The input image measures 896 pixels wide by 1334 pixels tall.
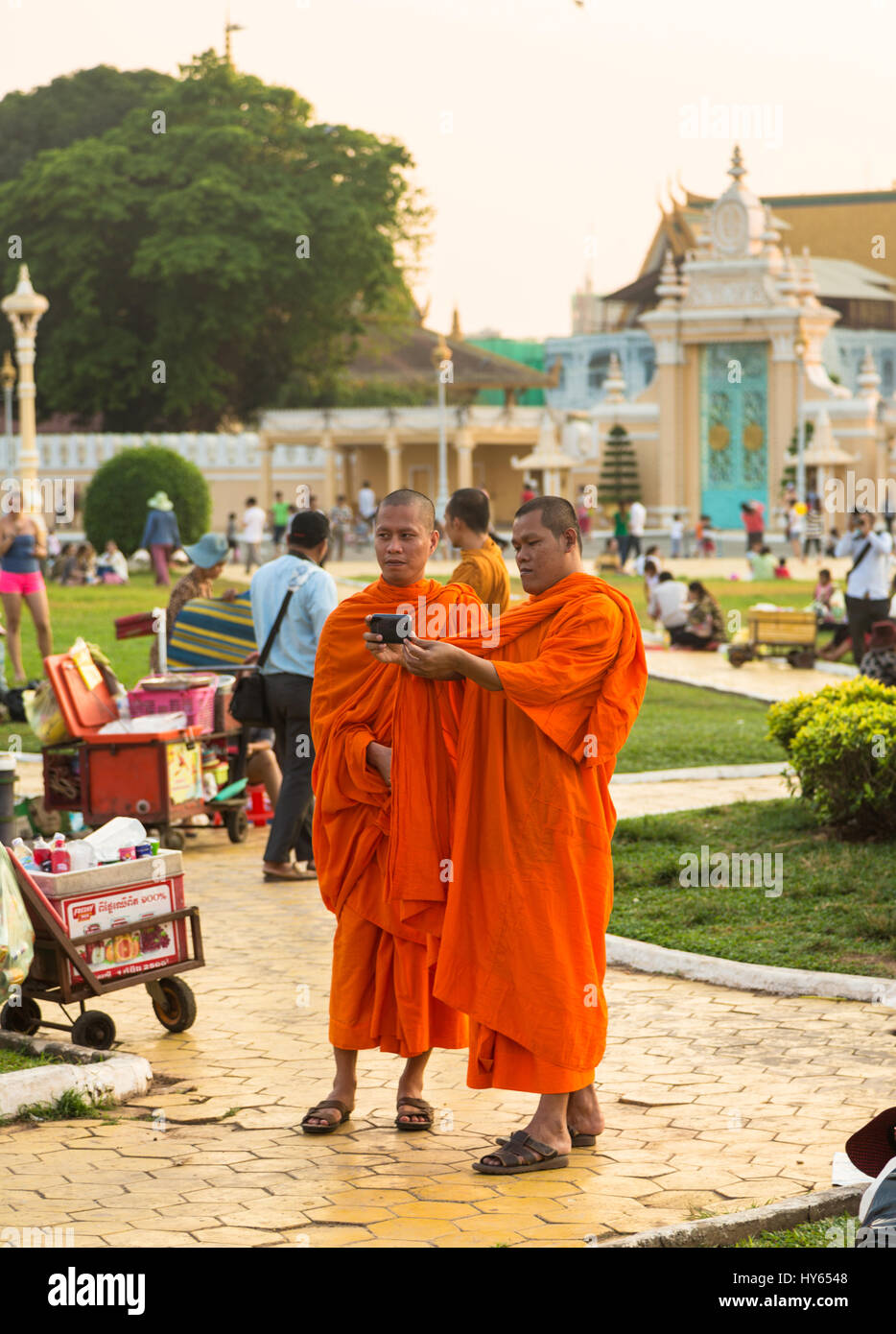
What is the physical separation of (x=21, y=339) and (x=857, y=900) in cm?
1659

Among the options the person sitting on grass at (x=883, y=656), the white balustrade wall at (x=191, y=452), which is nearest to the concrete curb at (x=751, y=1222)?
the person sitting on grass at (x=883, y=656)

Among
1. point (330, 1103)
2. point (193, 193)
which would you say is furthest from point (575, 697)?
point (193, 193)

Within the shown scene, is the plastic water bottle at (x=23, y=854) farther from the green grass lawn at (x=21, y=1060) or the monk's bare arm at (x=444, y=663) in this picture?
the monk's bare arm at (x=444, y=663)

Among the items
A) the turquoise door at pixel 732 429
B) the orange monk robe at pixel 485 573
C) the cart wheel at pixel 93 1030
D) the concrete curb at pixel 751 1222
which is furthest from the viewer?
the turquoise door at pixel 732 429

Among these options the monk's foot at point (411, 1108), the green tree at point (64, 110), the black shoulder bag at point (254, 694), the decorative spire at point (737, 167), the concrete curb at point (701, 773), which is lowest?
the concrete curb at point (701, 773)

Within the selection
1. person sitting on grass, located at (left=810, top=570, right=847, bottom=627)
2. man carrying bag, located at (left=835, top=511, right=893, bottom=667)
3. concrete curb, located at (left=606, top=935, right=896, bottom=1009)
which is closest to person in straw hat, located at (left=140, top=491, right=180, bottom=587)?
person sitting on grass, located at (left=810, top=570, right=847, bottom=627)

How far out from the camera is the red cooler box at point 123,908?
590cm

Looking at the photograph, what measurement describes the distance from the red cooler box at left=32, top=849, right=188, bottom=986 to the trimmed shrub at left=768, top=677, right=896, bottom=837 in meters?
3.78

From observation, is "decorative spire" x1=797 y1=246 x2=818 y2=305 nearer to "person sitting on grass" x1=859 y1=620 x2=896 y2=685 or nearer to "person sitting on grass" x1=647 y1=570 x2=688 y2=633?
"person sitting on grass" x1=647 y1=570 x2=688 y2=633

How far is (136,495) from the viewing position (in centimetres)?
3047

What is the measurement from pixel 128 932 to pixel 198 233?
38265mm

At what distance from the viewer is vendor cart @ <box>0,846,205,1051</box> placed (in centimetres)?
581

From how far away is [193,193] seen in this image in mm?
41938
